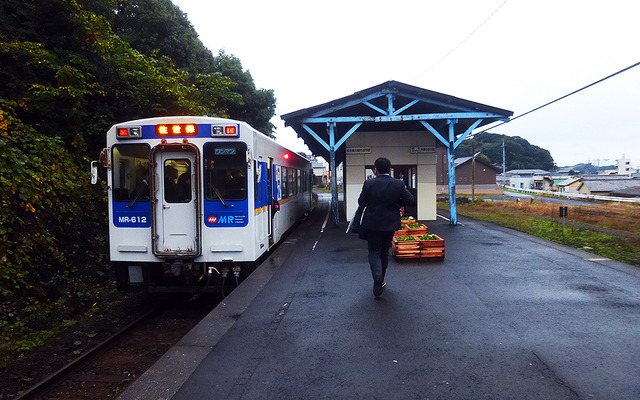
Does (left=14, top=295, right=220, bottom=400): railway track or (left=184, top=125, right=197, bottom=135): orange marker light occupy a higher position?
(left=184, top=125, right=197, bottom=135): orange marker light

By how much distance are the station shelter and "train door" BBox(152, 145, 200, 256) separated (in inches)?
347

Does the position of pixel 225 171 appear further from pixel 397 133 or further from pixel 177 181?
pixel 397 133

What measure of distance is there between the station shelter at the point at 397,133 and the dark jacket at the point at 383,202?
9010 mm

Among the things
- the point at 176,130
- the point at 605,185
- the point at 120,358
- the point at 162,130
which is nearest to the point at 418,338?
the point at 120,358

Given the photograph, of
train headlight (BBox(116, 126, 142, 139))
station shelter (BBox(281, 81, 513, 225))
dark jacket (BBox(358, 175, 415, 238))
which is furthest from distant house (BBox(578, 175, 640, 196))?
train headlight (BBox(116, 126, 142, 139))

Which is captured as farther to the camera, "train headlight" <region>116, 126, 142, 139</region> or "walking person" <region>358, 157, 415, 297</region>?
"train headlight" <region>116, 126, 142, 139</region>

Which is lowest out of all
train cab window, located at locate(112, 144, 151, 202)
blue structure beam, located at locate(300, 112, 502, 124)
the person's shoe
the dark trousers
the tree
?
the person's shoe

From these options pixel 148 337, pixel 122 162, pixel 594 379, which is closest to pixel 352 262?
pixel 148 337

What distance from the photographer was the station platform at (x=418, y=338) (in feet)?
11.0

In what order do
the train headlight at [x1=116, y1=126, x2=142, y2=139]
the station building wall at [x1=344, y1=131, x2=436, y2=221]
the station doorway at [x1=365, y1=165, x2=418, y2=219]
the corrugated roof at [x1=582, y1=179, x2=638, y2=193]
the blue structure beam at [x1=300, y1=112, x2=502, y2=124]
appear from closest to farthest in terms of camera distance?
the train headlight at [x1=116, y1=126, x2=142, y2=139]
the blue structure beam at [x1=300, y1=112, x2=502, y2=124]
the station building wall at [x1=344, y1=131, x2=436, y2=221]
the station doorway at [x1=365, y1=165, x2=418, y2=219]
the corrugated roof at [x1=582, y1=179, x2=638, y2=193]

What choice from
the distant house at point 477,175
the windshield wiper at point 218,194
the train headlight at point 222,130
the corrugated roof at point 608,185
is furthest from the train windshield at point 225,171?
the corrugated roof at point 608,185

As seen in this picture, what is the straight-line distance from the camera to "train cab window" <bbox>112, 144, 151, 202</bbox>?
6480 millimetres

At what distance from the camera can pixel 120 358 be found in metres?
5.28

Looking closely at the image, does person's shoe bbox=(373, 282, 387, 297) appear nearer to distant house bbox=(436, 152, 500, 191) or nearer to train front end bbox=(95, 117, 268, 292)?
train front end bbox=(95, 117, 268, 292)
